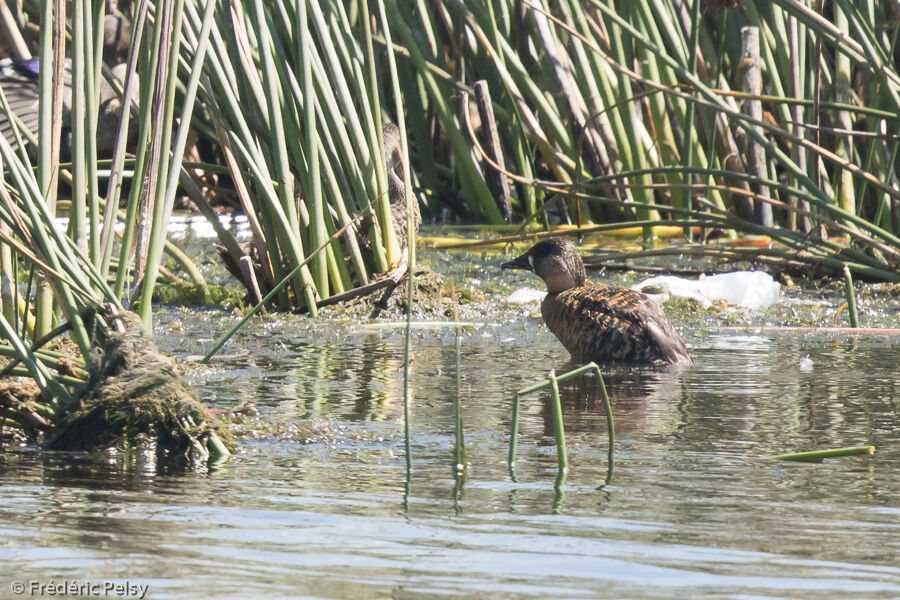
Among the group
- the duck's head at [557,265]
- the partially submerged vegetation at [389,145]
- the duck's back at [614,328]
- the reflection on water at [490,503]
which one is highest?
the partially submerged vegetation at [389,145]

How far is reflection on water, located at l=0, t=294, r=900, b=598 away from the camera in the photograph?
2225 millimetres

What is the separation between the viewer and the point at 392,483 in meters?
2.95

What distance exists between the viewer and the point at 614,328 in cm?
535

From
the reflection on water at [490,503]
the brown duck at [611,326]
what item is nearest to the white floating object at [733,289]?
the brown duck at [611,326]

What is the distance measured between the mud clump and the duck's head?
301 centimetres

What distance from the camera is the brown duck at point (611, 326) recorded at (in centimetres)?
516

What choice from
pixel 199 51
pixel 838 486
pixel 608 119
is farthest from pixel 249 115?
pixel 838 486

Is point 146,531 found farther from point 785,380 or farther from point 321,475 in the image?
point 785,380

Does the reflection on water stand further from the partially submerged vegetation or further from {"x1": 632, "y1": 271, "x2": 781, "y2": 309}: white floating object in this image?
{"x1": 632, "y1": 271, "x2": 781, "y2": 309}: white floating object

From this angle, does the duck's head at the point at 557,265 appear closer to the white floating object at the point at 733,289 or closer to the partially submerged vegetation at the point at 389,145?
the partially submerged vegetation at the point at 389,145

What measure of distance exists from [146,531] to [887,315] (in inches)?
171

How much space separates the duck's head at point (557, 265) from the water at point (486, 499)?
1.46m
